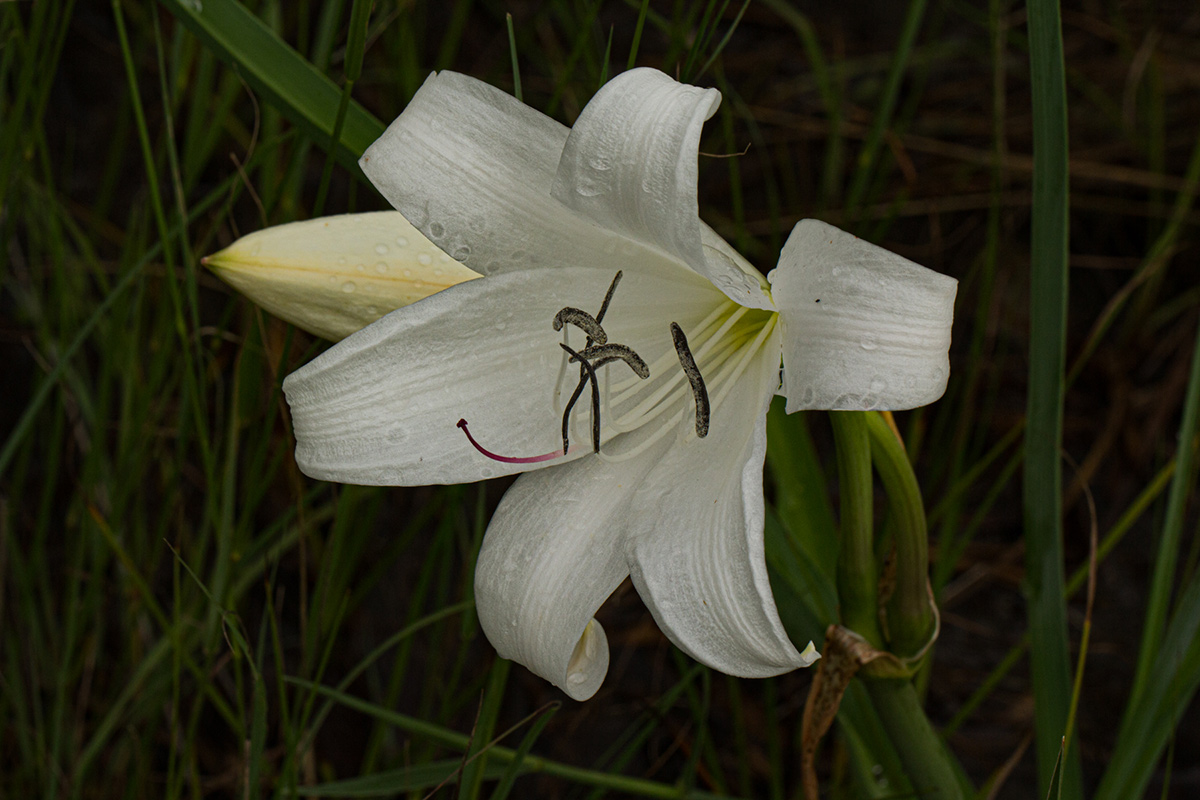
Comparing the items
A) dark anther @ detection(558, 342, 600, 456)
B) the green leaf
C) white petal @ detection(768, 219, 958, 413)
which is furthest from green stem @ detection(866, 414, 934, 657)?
the green leaf

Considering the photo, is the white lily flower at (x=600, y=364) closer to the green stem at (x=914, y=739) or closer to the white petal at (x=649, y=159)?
the white petal at (x=649, y=159)

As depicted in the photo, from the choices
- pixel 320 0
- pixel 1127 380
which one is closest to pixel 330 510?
pixel 320 0

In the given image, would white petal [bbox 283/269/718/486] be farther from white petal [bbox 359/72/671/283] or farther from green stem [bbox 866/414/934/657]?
green stem [bbox 866/414/934/657]

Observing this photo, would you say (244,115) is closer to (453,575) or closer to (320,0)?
(320,0)

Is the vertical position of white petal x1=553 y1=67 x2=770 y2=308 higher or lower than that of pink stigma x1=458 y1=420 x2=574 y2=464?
higher

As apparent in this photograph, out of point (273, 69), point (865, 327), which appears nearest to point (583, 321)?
point (865, 327)

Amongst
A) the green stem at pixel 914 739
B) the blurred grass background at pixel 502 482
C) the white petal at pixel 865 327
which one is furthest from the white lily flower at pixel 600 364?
the blurred grass background at pixel 502 482

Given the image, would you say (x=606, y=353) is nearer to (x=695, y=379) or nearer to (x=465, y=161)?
(x=695, y=379)
